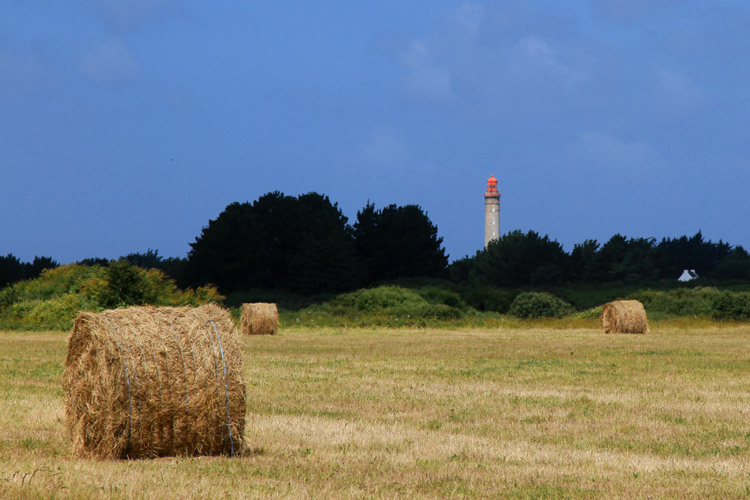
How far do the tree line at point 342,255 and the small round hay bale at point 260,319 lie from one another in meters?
40.4

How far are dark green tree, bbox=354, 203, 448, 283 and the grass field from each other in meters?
59.8

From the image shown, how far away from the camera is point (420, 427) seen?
42.2 feet

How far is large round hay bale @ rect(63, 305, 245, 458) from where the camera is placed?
10211 millimetres

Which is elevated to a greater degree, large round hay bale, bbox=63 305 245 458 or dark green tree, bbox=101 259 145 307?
dark green tree, bbox=101 259 145 307

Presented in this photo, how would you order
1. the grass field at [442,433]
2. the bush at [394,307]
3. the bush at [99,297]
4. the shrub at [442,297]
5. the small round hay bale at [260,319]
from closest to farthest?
the grass field at [442,433] < the small round hay bale at [260,319] < the bush at [99,297] < the bush at [394,307] < the shrub at [442,297]

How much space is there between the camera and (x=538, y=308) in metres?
52.2

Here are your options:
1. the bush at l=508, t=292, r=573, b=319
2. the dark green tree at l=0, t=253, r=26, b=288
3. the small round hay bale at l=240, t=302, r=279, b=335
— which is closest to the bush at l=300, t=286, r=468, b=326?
the bush at l=508, t=292, r=573, b=319

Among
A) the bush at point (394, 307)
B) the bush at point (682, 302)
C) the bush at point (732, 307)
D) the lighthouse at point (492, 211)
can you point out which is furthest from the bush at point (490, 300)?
the lighthouse at point (492, 211)

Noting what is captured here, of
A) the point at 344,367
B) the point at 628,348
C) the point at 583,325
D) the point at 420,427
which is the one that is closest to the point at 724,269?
the point at 583,325

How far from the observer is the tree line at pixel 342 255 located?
78.2 metres

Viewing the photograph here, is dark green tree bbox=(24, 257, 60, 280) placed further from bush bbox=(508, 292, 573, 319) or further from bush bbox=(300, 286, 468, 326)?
bush bbox=(508, 292, 573, 319)

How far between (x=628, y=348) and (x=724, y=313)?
22475mm

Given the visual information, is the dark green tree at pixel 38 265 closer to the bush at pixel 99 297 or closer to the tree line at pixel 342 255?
the tree line at pixel 342 255

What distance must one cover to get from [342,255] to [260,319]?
1657 inches
